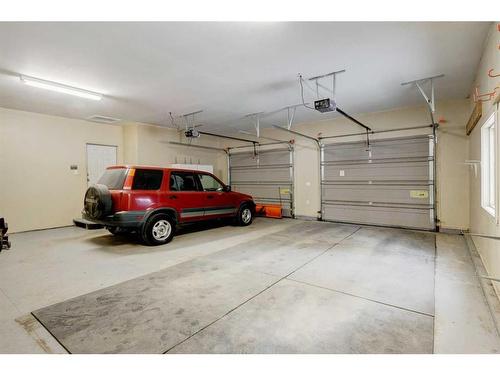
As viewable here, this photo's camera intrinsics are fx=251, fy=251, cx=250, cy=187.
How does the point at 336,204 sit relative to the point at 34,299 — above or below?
above

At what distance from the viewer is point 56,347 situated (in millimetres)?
1968

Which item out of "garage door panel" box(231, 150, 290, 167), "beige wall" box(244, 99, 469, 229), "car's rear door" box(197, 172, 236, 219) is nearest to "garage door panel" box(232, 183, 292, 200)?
"garage door panel" box(231, 150, 290, 167)

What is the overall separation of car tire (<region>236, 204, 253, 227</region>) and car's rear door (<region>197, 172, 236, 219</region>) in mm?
274

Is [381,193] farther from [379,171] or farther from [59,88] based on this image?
[59,88]

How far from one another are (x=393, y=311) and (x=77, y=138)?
8333 millimetres

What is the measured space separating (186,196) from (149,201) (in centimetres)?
93

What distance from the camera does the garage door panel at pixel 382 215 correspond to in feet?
Answer: 20.8

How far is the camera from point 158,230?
5.11m

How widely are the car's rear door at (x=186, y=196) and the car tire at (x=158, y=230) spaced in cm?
30

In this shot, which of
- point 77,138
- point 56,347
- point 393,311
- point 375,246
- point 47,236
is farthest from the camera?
point 77,138

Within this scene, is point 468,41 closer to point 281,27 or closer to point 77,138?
point 281,27

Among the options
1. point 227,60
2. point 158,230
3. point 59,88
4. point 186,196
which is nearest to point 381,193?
point 186,196

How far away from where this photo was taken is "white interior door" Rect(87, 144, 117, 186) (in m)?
7.43

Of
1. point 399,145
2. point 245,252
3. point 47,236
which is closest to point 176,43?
point 245,252
